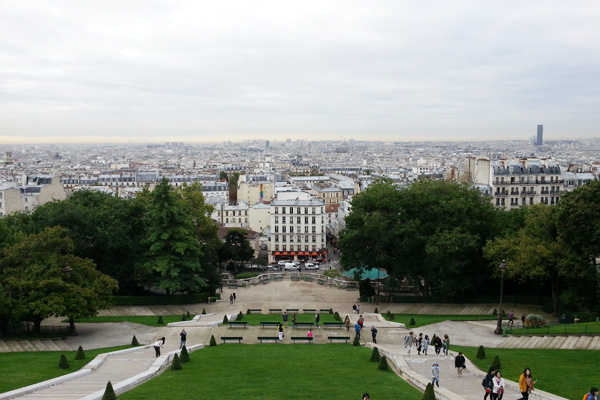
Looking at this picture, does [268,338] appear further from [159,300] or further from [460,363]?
[159,300]

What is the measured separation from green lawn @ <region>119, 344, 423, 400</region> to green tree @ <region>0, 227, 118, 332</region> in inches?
357

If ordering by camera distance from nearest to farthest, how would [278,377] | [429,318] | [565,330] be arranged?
[278,377]
[565,330]
[429,318]

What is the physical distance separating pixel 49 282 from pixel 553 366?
91.0 ft

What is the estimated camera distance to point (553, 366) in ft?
86.6

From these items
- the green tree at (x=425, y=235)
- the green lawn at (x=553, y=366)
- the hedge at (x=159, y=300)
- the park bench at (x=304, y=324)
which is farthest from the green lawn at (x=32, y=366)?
the green tree at (x=425, y=235)

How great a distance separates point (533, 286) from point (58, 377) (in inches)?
1482

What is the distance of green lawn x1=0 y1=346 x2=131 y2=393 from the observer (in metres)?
25.4

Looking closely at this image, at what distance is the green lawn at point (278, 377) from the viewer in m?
22.3

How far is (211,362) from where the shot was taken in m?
28.8

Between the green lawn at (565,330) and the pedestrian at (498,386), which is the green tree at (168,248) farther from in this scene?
the pedestrian at (498,386)

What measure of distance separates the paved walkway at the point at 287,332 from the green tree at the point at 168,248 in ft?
7.32

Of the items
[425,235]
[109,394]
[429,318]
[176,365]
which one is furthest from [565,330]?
[109,394]

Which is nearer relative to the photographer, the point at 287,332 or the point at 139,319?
the point at 287,332

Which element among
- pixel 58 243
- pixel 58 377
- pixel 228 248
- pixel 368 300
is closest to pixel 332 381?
pixel 58 377
